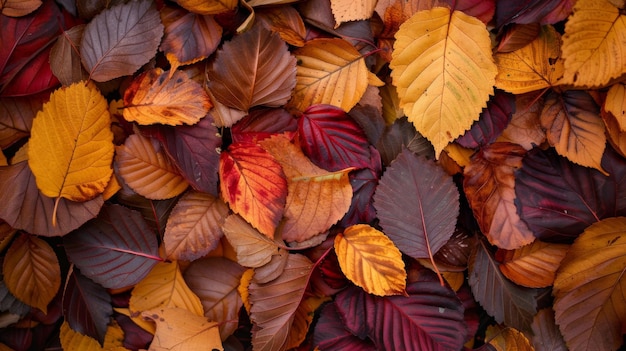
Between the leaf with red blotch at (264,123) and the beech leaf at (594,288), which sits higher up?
the leaf with red blotch at (264,123)

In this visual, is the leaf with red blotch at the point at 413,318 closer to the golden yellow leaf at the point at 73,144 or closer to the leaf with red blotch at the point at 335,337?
the leaf with red blotch at the point at 335,337

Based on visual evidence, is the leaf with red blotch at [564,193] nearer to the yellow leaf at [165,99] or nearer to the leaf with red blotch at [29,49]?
the yellow leaf at [165,99]

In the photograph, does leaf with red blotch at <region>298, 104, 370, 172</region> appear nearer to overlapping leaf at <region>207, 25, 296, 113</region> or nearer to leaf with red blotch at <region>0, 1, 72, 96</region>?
overlapping leaf at <region>207, 25, 296, 113</region>

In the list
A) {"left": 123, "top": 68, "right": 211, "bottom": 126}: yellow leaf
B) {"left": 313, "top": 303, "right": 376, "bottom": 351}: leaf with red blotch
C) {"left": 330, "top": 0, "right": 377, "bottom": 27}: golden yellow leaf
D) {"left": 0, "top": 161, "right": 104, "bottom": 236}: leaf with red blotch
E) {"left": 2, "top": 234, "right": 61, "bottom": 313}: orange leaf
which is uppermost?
{"left": 330, "top": 0, "right": 377, "bottom": 27}: golden yellow leaf

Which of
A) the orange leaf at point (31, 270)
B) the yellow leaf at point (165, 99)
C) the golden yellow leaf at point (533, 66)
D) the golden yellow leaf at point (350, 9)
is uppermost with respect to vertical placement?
the golden yellow leaf at point (350, 9)

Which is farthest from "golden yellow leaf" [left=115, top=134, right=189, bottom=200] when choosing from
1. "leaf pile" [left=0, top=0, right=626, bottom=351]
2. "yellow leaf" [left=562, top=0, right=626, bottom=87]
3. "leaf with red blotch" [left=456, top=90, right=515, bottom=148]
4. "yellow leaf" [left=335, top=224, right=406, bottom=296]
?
"yellow leaf" [left=562, top=0, right=626, bottom=87]

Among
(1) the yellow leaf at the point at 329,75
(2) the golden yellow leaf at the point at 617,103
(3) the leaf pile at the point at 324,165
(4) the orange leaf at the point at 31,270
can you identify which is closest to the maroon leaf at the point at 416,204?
(3) the leaf pile at the point at 324,165

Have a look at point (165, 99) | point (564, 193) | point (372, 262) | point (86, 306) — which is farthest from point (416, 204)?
point (86, 306)
